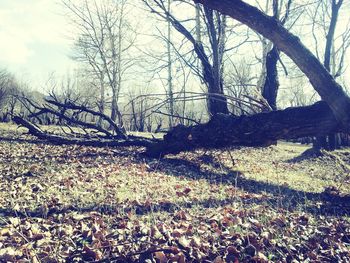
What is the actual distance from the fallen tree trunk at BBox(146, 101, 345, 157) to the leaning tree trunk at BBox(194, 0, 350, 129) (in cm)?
49

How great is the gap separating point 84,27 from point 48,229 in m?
27.0

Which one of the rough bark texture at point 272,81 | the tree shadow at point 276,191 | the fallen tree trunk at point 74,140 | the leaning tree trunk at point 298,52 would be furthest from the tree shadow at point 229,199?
the rough bark texture at point 272,81

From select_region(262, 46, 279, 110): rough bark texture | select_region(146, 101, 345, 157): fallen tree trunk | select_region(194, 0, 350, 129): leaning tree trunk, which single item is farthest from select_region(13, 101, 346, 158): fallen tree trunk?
select_region(262, 46, 279, 110): rough bark texture

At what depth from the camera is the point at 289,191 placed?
5.40m

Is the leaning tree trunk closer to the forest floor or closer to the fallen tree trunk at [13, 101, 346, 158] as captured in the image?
the fallen tree trunk at [13, 101, 346, 158]

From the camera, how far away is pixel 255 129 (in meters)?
5.99

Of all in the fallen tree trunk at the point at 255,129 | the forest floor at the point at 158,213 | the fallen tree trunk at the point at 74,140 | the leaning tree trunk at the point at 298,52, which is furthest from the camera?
the fallen tree trunk at the point at 74,140

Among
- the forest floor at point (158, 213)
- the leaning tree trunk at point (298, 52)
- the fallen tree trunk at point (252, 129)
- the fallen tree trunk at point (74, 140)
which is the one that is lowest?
the forest floor at point (158, 213)

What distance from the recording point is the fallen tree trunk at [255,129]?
536 cm

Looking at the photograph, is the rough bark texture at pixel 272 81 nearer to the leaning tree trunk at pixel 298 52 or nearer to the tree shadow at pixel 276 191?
the tree shadow at pixel 276 191

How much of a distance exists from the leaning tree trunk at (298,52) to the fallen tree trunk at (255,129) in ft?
1.59

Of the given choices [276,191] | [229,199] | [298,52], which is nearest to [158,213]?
[229,199]

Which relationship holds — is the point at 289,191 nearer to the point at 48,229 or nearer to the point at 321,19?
the point at 48,229

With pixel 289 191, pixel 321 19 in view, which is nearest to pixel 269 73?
pixel 289 191
